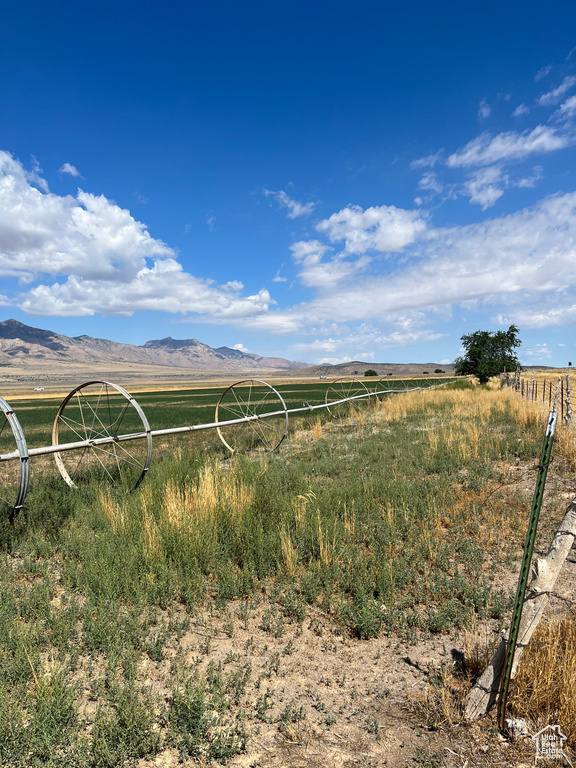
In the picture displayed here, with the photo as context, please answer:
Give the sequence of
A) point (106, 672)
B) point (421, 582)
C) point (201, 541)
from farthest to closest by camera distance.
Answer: point (201, 541) → point (421, 582) → point (106, 672)

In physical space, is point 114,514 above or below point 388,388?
below

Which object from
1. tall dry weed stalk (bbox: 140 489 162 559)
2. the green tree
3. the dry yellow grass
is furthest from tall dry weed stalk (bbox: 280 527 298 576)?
the green tree

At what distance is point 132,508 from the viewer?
7.47 m

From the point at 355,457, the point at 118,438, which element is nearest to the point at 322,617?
the point at 118,438

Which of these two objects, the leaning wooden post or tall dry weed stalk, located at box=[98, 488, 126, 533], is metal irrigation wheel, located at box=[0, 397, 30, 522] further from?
the leaning wooden post

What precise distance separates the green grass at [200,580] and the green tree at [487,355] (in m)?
42.8

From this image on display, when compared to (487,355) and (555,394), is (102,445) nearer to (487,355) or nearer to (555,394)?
(555,394)

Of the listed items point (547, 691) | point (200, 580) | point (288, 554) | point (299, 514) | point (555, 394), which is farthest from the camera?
point (555, 394)

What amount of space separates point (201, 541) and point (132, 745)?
3046 millimetres

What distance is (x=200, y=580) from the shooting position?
5.36 m

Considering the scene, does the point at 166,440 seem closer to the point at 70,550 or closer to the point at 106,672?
the point at 70,550

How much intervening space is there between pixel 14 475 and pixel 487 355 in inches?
1984

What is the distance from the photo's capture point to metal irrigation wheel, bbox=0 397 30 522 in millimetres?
6609

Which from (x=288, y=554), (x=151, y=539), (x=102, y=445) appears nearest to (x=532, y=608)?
(x=288, y=554)
